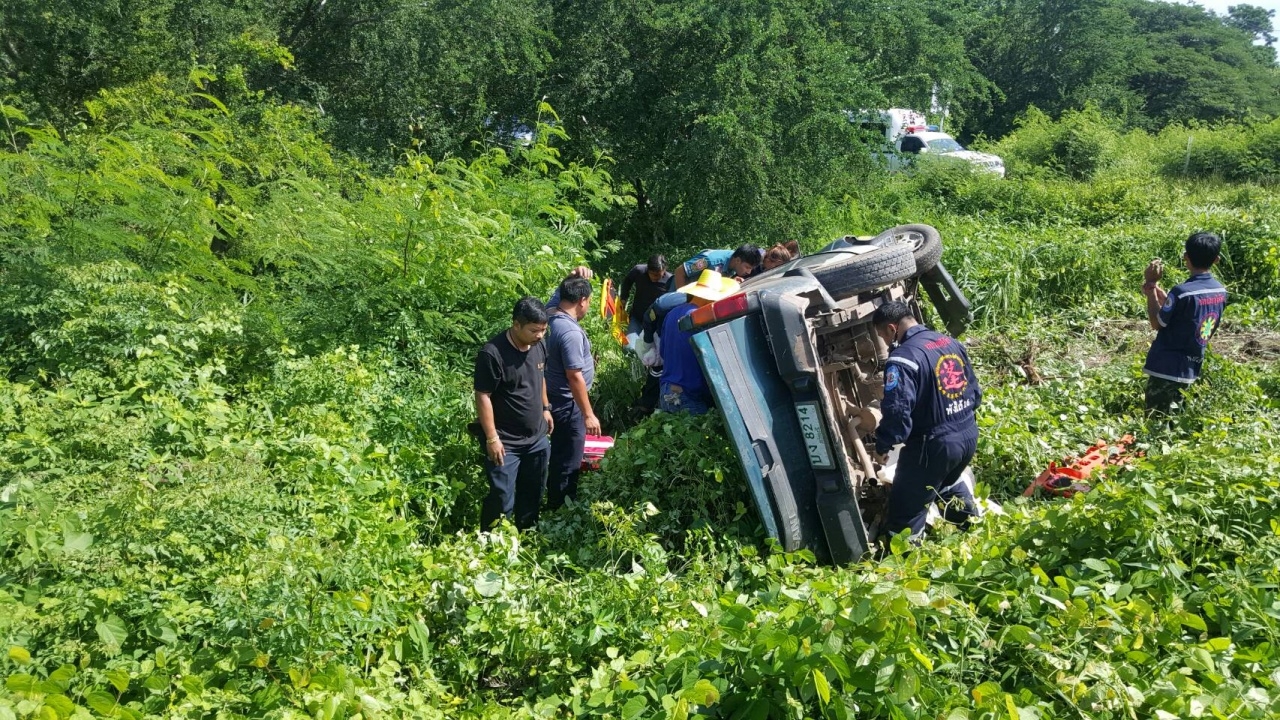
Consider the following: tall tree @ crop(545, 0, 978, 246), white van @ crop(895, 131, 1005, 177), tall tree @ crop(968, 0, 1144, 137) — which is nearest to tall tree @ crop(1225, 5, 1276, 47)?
tall tree @ crop(968, 0, 1144, 137)

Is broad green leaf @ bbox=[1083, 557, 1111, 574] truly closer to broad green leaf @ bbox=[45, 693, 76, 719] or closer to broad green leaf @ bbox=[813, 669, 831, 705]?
broad green leaf @ bbox=[813, 669, 831, 705]

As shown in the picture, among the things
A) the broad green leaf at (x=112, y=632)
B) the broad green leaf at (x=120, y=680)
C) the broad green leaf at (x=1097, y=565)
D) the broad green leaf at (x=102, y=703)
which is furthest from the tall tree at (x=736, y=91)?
the broad green leaf at (x=102, y=703)

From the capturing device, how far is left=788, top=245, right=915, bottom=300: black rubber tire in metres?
5.22

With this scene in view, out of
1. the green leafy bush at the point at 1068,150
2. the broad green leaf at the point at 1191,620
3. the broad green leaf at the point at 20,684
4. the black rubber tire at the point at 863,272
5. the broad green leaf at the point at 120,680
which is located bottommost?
the green leafy bush at the point at 1068,150

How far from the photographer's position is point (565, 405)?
5613 mm

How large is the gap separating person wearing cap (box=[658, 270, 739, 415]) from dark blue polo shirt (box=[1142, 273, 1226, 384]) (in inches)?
116

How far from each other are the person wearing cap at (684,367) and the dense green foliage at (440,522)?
0.45m

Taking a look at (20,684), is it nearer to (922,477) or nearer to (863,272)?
(922,477)

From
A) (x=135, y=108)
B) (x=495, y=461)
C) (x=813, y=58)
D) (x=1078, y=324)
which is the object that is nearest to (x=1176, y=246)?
(x=1078, y=324)

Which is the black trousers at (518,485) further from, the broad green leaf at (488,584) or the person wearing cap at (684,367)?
the broad green leaf at (488,584)

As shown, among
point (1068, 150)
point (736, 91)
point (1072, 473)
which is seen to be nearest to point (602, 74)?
point (736, 91)

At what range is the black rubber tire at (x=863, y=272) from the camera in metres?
5.22

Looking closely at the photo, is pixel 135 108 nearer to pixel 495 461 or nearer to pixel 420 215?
pixel 420 215

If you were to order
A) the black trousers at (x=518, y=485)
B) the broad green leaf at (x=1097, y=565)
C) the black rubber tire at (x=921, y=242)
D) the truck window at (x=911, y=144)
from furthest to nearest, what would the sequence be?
the truck window at (x=911, y=144) < the black rubber tire at (x=921, y=242) < the black trousers at (x=518, y=485) < the broad green leaf at (x=1097, y=565)
